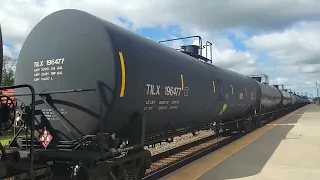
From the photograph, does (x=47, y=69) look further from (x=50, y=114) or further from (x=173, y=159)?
(x=173, y=159)

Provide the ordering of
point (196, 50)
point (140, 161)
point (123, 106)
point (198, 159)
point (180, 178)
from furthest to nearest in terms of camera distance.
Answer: point (196, 50) < point (198, 159) < point (180, 178) < point (140, 161) < point (123, 106)

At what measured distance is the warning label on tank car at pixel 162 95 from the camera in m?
5.70

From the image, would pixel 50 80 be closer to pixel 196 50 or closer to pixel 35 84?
pixel 35 84

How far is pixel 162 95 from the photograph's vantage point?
20.0 feet

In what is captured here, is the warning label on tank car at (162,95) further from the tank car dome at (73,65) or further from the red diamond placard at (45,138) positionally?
the red diamond placard at (45,138)

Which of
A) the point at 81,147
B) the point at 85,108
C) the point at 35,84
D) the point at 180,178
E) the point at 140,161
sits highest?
the point at 35,84

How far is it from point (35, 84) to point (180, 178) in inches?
140

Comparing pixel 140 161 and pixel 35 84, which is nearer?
pixel 35 84

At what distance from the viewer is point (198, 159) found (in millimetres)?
8828

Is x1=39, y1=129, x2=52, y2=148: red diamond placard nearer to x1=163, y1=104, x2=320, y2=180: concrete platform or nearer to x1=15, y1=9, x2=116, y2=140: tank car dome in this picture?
x1=15, y1=9, x2=116, y2=140: tank car dome

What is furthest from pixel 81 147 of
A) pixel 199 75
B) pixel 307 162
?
pixel 307 162

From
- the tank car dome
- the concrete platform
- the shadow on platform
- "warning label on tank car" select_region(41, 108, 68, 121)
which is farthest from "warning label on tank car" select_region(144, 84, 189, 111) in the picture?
the shadow on platform

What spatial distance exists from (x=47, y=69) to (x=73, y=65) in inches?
19.9

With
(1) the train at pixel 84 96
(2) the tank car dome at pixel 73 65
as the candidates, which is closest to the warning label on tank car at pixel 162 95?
(1) the train at pixel 84 96
